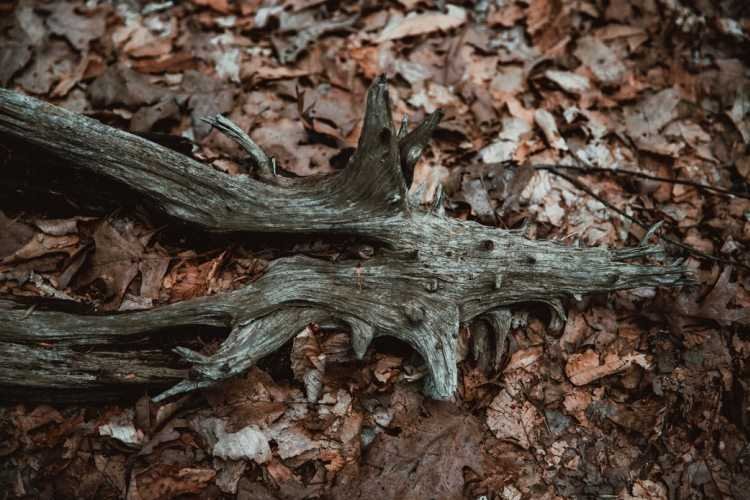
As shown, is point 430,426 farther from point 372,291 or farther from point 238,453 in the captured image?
point 238,453

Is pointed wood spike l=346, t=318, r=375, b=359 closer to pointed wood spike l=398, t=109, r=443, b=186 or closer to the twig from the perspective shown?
pointed wood spike l=398, t=109, r=443, b=186

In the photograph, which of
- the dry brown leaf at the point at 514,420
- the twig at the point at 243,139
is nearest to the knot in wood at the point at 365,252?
the twig at the point at 243,139

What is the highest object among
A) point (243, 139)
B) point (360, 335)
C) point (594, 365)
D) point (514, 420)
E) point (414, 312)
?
point (243, 139)

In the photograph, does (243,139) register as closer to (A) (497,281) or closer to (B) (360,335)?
(B) (360,335)

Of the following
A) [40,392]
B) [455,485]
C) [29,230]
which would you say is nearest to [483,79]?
[455,485]

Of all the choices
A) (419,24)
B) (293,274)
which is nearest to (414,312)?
(293,274)
